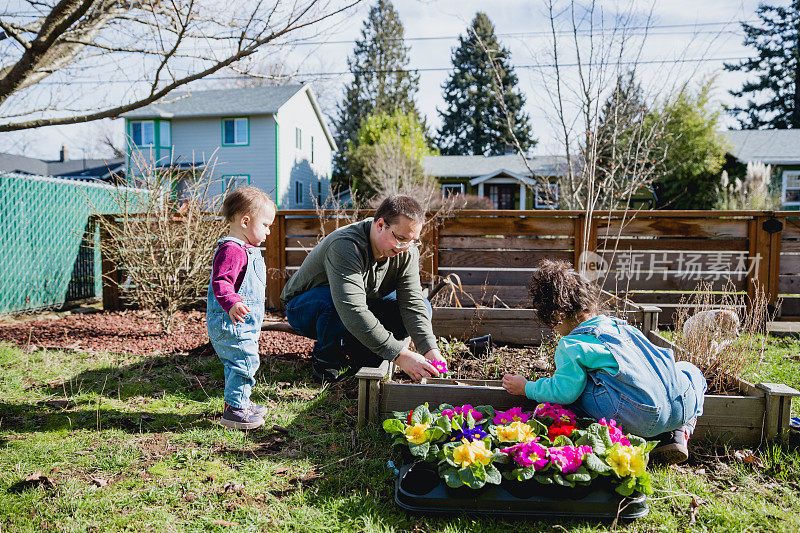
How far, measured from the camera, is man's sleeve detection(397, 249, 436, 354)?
3314 millimetres

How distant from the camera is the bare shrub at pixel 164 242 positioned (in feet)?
17.3

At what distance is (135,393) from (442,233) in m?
3.68

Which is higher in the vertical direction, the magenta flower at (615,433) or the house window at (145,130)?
the house window at (145,130)

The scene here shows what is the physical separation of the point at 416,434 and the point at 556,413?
62 cm

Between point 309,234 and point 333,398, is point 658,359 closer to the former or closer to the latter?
point 333,398

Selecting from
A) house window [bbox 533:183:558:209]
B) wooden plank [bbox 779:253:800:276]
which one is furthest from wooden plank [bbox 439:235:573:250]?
wooden plank [bbox 779:253:800:276]

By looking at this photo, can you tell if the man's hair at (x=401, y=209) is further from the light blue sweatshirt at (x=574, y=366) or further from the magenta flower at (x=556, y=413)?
the magenta flower at (x=556, y=413)

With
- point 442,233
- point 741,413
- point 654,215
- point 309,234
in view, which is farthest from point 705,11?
point 309,234

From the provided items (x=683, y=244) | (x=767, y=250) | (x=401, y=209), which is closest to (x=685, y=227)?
(x=683, y=244)

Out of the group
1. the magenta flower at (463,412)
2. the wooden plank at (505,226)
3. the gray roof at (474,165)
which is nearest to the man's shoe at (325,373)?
the magenta flower at (463,412)

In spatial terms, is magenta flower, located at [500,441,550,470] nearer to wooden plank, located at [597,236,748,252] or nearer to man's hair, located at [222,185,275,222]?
man's hair, located at [222,185,275,222]

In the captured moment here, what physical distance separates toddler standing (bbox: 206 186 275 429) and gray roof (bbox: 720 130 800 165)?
23.0 m

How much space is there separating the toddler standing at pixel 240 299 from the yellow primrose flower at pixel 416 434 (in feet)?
3.35

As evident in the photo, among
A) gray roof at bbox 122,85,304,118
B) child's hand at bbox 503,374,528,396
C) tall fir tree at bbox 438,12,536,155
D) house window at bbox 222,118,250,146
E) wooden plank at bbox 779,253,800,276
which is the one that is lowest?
child's hand at bbox 503,374,528,396
